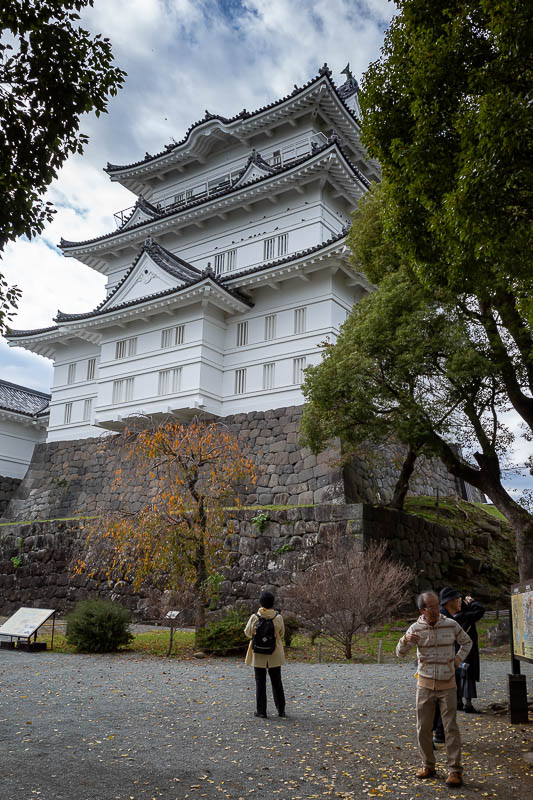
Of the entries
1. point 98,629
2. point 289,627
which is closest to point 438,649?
point 289,627

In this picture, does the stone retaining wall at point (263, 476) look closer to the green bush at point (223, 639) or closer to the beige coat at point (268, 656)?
the green bush at point (223, 639)

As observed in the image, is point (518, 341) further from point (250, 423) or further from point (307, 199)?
point (307, 199)

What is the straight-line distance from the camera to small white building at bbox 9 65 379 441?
24.2m

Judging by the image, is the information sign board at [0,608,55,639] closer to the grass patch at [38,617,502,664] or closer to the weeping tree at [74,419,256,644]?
the grass patch at [38,617,502,664]

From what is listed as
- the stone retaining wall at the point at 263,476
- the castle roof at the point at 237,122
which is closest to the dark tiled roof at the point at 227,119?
the castle roof at the point at 237,122

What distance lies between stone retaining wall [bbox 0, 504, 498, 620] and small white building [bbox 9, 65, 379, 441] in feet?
19.6

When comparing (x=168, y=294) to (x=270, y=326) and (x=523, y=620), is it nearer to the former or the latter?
(x=270, y=326)

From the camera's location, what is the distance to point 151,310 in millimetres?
26125

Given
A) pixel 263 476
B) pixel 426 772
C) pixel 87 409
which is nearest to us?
pixel 426 772

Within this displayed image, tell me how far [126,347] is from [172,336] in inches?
109

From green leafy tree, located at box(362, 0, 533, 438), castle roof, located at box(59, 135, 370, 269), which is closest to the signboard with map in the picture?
green leafy tree, located at box(362, 0, 533, 438)

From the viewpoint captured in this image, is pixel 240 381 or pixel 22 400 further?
pixel 22 400

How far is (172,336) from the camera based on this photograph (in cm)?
2600

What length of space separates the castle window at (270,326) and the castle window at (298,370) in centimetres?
168
